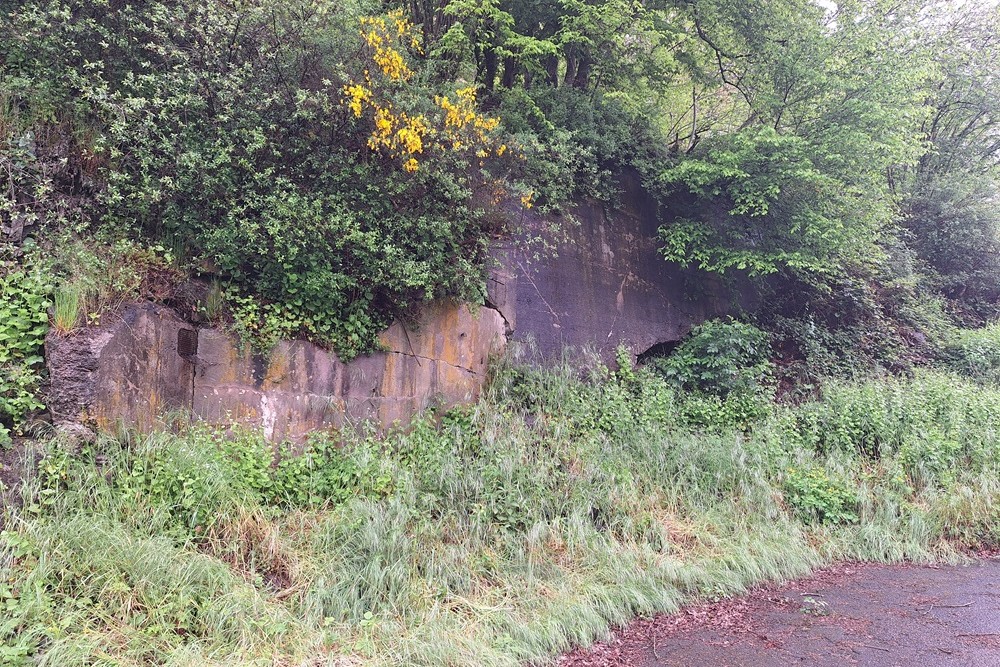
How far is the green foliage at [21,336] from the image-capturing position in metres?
4.29

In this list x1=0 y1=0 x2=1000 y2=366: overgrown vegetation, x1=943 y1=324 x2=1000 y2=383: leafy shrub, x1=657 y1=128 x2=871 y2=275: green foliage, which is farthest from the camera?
x1=943 y1=324 x2=1000 y2=383: leafy shrub

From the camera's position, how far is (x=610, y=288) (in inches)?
356

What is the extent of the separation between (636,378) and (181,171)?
6213mm

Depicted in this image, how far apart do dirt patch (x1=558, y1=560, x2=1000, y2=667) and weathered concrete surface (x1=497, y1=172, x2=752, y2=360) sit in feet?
12.9

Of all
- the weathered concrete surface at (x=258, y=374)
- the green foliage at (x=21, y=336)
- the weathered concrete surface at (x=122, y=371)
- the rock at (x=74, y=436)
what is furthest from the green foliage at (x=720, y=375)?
the green foliage at (x=21, y=336)

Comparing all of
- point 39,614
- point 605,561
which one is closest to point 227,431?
point 39,614

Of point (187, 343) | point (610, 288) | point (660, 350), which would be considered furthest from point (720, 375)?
point (187, 343)

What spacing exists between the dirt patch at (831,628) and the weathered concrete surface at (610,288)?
3.92 m

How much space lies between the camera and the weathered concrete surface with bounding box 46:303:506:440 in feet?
15.0

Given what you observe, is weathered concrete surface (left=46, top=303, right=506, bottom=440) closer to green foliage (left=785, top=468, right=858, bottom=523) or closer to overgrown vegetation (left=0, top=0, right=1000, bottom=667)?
overgrown vegetation (left=0, top=0, right=1000, bottom=667)

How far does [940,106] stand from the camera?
1451cm

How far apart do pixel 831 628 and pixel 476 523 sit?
3.08 m

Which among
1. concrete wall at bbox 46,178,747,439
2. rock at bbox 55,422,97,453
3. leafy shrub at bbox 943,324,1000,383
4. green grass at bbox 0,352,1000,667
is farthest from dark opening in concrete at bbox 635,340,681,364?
rock at bbox 55,422,97,453

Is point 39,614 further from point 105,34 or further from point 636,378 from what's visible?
point 636,378
